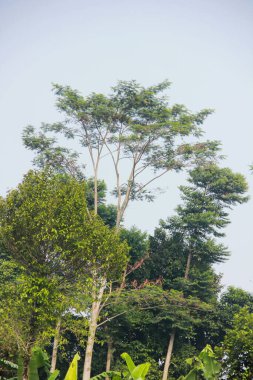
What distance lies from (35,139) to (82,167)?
298 centimetres

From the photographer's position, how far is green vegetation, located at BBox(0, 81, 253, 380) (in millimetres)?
14289

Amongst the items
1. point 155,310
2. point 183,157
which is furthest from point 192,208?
point 155,310

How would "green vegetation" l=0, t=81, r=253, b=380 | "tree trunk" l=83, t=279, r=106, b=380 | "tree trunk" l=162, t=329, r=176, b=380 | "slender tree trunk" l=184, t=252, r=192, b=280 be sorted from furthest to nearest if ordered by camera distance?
1. "slender tree trunk" l=184, t=252, r=192, b=280
2. "tree trunk" l=162, t=329, r=176, b=380
3. "tree trunk" l=83, t=279, r=106, b=380
4. "green vegetation" l=0, t=81, r=253, b=380

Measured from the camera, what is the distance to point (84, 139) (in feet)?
83.3

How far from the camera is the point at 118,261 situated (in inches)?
632

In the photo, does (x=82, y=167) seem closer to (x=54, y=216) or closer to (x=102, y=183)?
(x=102, y=183)

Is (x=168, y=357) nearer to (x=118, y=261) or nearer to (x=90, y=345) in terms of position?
(x=90, y=345)

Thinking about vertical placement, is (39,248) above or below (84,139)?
below

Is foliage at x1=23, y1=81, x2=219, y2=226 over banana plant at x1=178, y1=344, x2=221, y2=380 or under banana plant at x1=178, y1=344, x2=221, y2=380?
over

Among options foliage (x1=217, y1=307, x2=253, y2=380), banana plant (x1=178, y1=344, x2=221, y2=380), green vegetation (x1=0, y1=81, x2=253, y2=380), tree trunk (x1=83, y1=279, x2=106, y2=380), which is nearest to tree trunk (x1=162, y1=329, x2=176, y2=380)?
green vegetation (x1=0, y1=81, x2=253, y2=380)

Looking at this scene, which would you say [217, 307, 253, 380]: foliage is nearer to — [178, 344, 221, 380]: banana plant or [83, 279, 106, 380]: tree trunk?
[178, 344, 221, 380]: banana plant

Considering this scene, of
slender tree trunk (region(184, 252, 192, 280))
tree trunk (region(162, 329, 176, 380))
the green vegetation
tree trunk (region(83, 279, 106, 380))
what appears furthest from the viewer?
slender tree trunk (region(184, 252, 192, 280))

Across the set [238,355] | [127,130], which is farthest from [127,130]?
[238,355]

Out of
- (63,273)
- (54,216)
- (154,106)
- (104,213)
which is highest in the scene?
(154,106)
